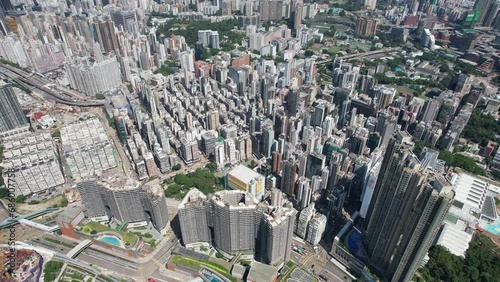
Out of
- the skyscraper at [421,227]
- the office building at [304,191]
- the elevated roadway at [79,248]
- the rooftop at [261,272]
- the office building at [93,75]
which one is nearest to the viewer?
the skyscraper at [421,227]

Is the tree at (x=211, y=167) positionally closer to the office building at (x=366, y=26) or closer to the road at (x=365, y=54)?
the road at (x=365, y=54)

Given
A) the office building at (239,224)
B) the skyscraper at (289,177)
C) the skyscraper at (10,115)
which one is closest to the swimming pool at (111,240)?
the office building at (239,224)

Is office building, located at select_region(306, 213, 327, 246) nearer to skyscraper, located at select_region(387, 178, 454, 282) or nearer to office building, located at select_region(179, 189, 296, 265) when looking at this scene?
office building, located at select_region(179, 189, 296, 265)

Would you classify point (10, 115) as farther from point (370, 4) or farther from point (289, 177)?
point (370, 4)

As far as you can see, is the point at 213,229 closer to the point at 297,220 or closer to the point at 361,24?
the point at 297,220

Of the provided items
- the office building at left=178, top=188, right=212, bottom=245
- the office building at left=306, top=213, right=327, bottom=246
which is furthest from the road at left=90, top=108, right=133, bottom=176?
Answer: the office building at left=306, top=213, right=327, bottom=246

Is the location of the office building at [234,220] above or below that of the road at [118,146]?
above
